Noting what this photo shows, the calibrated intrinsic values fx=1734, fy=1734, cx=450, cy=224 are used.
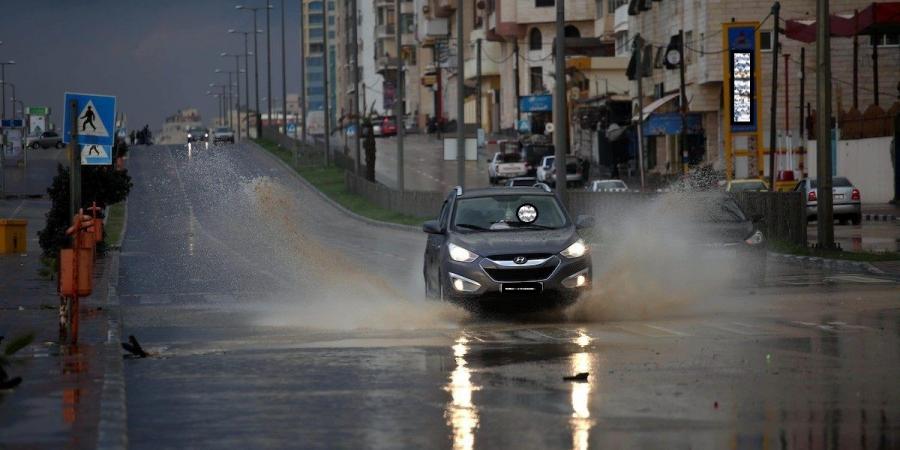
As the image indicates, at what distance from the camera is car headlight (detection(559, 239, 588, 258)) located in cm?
1967

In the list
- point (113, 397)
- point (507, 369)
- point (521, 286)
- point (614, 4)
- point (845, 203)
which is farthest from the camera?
point (614, 4)

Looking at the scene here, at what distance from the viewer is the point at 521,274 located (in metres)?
19.4

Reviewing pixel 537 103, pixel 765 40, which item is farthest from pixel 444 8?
pixel 765 40

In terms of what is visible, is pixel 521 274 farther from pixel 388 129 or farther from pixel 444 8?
pixel 444 8

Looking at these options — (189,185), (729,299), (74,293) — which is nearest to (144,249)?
(729,299)

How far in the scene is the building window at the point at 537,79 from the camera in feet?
436

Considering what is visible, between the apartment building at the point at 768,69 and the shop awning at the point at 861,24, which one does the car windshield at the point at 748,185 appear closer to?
the shop awning at the point at 861,24

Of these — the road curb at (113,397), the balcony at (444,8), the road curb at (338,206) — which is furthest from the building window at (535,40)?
Result: the road curb at (113,397)

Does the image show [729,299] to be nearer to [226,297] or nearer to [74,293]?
[226,297]

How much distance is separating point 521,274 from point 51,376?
711 centimetres

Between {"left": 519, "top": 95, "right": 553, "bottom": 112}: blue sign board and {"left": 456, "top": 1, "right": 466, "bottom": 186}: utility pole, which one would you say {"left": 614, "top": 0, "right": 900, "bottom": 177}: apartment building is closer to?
{"left": 456, "top": 1, "right": 466, "bottom": 186}: utility pole

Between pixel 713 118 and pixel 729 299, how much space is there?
64.0 metres

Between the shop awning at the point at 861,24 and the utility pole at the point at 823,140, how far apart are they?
3597 centimetres

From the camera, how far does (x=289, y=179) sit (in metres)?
93.2
